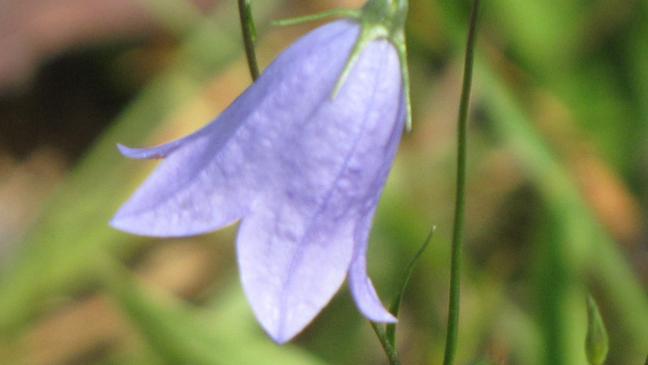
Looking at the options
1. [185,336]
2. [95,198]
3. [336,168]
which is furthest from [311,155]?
[95,198]

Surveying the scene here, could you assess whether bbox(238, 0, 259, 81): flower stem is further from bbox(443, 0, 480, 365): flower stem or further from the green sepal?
bbox(443, 0, 480, 365): flower stem

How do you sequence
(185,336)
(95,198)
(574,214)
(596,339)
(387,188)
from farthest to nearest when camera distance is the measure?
(95,198) < (387,188) < (574,214) < (185,336) < (596,339)

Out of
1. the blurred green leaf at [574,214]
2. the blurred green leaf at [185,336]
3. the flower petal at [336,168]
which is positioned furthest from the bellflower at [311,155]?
the blurred green leaf at [574,214]

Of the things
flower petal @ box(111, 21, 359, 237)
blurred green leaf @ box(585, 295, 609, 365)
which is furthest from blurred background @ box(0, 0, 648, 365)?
flower petal @ box(111, 21, 359, 237)

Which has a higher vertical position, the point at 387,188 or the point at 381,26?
the point at 381,26

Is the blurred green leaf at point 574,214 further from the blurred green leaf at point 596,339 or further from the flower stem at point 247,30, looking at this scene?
the flower stem at point 247,30

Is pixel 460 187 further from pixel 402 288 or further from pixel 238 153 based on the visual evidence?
pixel 238 153

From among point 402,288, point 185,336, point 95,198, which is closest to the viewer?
point 402,288
